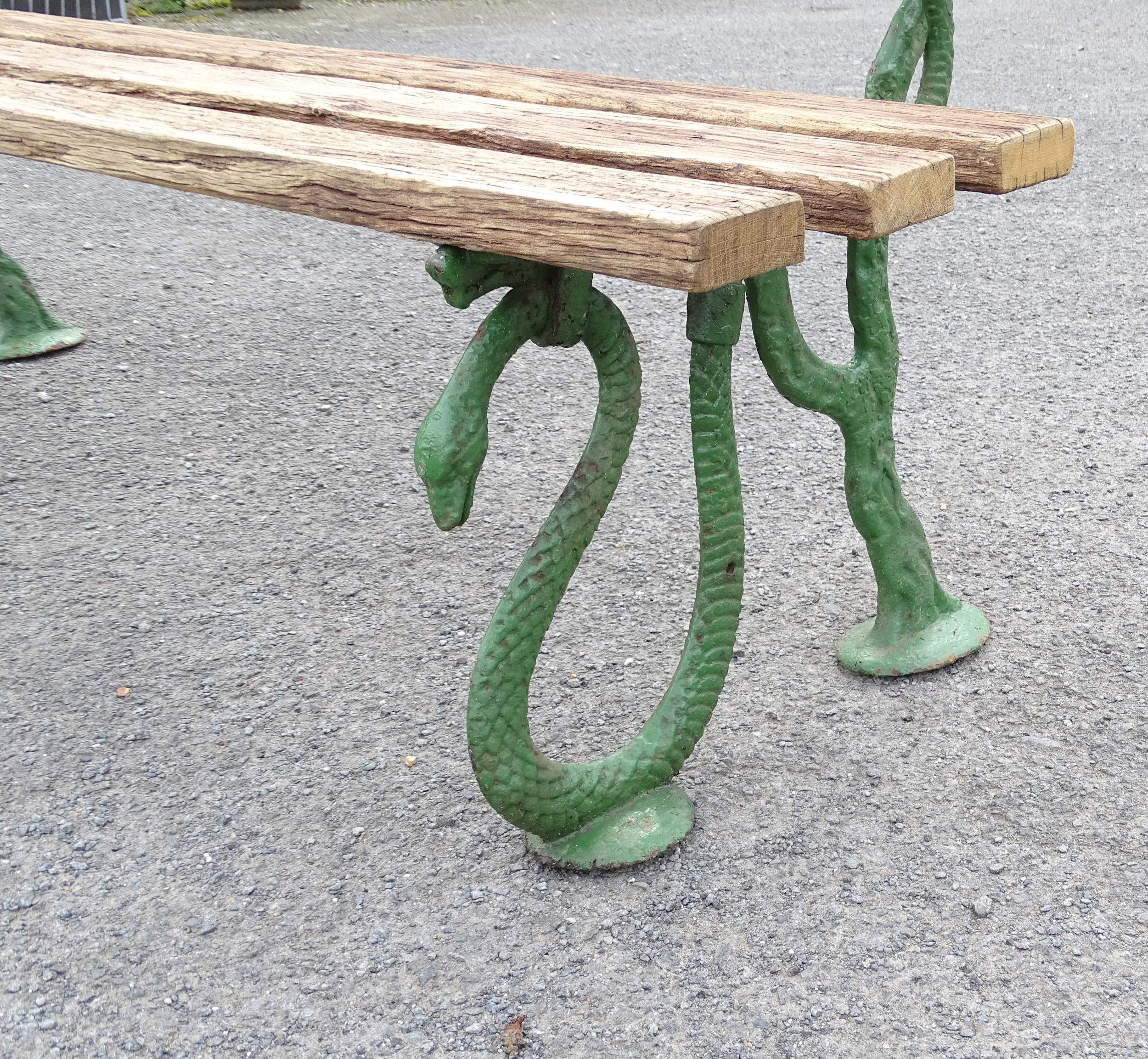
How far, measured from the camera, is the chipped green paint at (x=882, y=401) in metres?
1.78

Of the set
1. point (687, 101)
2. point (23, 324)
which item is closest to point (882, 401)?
point (687, 101)

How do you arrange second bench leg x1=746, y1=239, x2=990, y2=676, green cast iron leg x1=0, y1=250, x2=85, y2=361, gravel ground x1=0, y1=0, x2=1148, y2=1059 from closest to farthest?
gravel ground x1=0, y1=0, x2=1148, y2=1059, second bench leg x1=746, y1=239, x2=990, y2=676, green cast iron leg x1=0, y1=250, x2=85, y2=361

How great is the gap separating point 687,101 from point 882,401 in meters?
0.52

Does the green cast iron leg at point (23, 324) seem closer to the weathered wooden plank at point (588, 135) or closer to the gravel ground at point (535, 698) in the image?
the gravel ground at point (535, 698)

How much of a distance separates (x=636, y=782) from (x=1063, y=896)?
1.82 feet

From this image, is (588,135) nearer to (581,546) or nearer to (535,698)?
(581,546)

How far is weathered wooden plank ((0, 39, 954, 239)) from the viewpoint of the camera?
1.43 meters

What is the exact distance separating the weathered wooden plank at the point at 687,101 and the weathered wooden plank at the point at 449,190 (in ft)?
1.30

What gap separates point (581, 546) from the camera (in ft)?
5.53

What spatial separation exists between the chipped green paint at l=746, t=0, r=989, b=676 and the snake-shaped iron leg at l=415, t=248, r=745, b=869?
150mm

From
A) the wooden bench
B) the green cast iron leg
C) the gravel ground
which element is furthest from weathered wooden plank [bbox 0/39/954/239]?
the green cast iron leg

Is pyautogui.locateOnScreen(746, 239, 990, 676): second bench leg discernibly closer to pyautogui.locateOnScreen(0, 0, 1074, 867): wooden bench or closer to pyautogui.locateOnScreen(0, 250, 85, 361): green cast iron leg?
pyautogui.locateOnScreen(0, 0, 1074, 867): wooden bench

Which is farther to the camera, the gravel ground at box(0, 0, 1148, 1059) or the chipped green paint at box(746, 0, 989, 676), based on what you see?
the chipped green paint at box(746, 0, 989, 676)

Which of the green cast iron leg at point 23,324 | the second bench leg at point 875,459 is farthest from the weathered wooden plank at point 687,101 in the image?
the green cast iron leg at point 23,324
